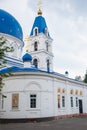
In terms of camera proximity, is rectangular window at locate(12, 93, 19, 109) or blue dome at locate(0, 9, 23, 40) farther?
blue dome at locate(0, 9, 23, 40)

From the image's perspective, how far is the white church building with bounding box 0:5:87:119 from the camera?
65.9 feet

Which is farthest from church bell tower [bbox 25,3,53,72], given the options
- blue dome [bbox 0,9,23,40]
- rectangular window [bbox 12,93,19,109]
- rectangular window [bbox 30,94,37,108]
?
rectangular window [bbox 12,93,19,109]

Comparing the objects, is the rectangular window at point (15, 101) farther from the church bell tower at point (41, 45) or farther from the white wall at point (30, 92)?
the church bell tower at point (41, 45)

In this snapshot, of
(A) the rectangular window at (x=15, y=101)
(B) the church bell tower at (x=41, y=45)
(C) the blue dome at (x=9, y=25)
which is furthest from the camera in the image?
(B) the church bell tower at (x=41, y=45)

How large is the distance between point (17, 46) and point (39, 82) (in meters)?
8.60

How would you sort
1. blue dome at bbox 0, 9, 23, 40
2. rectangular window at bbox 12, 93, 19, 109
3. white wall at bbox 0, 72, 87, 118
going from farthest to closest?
blue dome at bbox 0, 9, 23, 40 → rectangular window at bbox 12, 93, 19, 109 → white wall at bbox 0, 72, 87, 118

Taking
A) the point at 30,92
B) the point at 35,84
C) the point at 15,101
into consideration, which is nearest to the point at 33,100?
the point at 30,92

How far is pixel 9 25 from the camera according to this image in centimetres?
2642

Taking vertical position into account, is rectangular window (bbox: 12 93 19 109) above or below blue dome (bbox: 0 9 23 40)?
below

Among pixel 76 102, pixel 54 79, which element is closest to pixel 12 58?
pixel 54 79

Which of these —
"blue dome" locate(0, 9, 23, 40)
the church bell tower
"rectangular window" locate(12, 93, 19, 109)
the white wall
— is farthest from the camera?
the church bell tower

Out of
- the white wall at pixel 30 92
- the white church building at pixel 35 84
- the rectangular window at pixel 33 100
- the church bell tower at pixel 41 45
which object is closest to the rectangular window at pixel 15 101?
the white church building at pixel 35 84

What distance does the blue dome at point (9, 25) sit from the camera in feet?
84.8

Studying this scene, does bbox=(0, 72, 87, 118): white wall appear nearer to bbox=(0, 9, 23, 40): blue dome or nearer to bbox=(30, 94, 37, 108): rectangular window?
bbox=(30, 94, 37, 108): rectangular window
